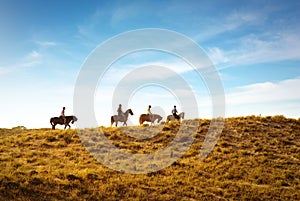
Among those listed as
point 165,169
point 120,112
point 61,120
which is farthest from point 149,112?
point 165,169

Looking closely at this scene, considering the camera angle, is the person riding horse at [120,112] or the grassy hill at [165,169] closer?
the grassy hill at [165,169]

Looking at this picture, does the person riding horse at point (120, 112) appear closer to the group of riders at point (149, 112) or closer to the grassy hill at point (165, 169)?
the group of riders at point (149, 112)

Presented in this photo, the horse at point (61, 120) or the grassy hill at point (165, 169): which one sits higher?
the horse at point (61, 120)

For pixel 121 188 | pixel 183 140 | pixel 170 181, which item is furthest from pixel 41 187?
pixel 183 140

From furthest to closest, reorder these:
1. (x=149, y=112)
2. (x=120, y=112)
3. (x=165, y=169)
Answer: (x=149, y=112)
(x=120, y=112)
(x=165, y=169)

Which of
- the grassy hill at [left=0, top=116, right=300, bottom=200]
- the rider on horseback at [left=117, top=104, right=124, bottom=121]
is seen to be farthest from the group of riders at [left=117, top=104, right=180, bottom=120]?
the grassy hill at [left=0, top=116, right=300, bottom=200]

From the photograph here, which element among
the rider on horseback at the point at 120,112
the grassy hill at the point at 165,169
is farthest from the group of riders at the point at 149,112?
the grassy hill at the point at 165,169

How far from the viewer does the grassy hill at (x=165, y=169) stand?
19780mm

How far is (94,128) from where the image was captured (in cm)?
3819

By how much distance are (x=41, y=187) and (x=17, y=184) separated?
1.39 meters

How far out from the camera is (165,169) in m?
25.4

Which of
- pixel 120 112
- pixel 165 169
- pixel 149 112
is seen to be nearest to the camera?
pixel 165 169

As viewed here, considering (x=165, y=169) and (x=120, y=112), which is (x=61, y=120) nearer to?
(x=120, y=112)

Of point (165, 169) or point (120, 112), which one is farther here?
point (120, 112)
